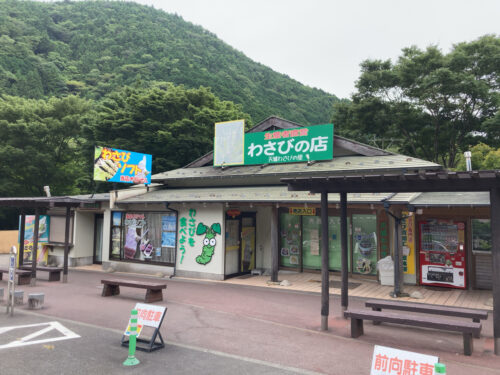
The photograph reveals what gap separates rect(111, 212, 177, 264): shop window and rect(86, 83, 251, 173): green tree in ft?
37.4

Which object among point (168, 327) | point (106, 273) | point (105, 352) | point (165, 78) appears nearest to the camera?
point (105, 352)

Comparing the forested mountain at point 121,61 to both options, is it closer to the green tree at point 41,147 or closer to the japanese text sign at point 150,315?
the green tree at point 41,147

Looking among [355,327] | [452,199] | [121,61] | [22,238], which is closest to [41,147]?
[22,238]

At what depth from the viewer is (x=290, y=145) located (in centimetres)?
1470

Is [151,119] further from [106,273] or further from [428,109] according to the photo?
[428,109]

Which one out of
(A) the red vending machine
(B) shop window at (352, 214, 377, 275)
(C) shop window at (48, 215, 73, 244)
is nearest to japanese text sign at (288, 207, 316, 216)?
(B) shop window at (352, 214, 377, 275)

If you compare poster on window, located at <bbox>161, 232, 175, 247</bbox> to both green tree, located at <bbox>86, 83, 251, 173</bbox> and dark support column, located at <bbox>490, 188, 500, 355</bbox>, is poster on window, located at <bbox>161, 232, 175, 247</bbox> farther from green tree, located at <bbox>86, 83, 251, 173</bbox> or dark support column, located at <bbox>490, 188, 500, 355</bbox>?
green tree, located at <bbox>86, 83, 251, 173</bbox>

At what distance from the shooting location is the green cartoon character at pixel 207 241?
1352cm

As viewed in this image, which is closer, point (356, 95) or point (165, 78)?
point (356, 95)

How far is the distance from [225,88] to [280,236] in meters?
35.2

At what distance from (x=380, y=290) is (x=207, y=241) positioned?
6.30 m

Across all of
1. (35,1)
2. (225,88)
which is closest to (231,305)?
(225,88)

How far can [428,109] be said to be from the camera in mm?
24859

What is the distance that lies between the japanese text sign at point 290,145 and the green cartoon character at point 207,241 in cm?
357
